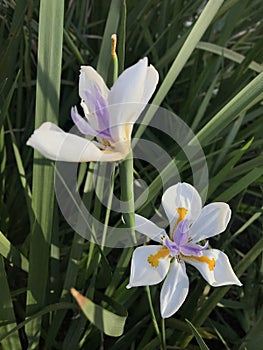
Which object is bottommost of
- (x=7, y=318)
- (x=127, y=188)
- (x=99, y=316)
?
(x=7, y=318)

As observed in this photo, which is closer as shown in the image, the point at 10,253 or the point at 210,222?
the point at 210,222

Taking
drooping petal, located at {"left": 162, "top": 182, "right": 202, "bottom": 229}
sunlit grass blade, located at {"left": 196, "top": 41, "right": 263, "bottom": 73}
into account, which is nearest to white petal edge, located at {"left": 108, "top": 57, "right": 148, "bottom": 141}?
drooping petal, located at {"left": 162, "top": 182, "right": 202, "bottom": 229}

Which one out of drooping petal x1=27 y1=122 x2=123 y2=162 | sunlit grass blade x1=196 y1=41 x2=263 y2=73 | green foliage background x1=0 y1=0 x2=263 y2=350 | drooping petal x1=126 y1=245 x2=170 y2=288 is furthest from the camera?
sunlit grass blade x1=196 y1=41 x2=263 y2=73

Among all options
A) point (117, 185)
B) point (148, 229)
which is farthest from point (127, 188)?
point (117, 185)

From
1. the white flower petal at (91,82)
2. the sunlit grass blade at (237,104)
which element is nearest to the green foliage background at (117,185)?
the sunlit grass blade at (237,104)

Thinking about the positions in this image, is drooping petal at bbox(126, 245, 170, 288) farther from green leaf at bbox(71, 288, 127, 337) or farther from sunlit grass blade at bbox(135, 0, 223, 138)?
sunlit grass blade at bbox(135, 0, 223, 138)

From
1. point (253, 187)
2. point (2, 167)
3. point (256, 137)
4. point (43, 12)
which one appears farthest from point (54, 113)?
point (253, 187)

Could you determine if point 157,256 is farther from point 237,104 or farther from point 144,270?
point 237,104
